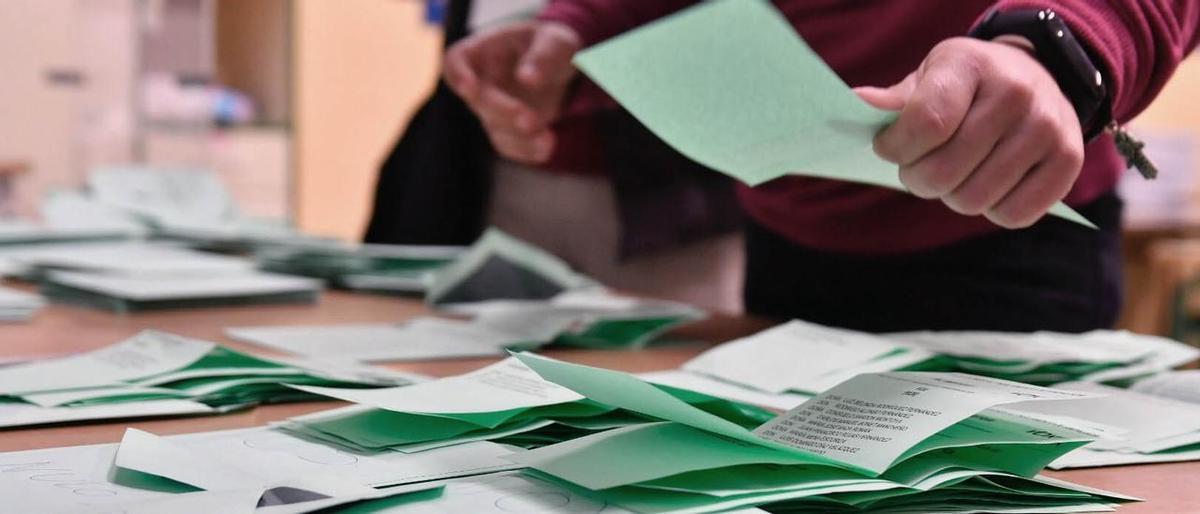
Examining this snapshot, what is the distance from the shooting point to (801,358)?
76 centimetres

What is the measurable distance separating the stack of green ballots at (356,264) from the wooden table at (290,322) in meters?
0.05

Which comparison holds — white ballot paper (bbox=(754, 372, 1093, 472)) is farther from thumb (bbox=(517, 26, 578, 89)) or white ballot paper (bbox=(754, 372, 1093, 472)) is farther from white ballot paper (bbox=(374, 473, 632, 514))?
thumb (bbox=(517, 26, 578, 89))

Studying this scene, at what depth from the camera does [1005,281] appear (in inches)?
38.7

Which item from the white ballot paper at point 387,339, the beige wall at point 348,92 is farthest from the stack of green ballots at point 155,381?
the beige wall at point 348,92

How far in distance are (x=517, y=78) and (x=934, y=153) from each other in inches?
26.2

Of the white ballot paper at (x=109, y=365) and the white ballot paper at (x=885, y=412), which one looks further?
the white ballot paper at (x=109, y=365)

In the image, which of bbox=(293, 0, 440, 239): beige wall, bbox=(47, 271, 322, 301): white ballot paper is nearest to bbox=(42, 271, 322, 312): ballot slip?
bbox=(47, 271, 322, 301): white ballot paper

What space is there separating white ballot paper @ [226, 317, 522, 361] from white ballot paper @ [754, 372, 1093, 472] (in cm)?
37

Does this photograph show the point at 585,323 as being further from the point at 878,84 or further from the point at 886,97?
the point at 886,97

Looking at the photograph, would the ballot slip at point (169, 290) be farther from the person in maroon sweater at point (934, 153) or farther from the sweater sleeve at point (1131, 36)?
the sweater sleeve at point (1131, 36)

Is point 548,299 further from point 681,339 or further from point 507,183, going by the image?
point 507,183

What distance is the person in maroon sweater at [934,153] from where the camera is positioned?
23.2 inches

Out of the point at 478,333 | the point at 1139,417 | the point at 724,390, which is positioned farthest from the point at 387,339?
the point at 1139,417

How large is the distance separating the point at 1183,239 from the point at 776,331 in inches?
164
